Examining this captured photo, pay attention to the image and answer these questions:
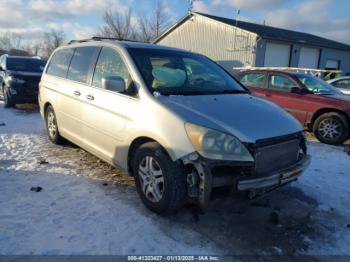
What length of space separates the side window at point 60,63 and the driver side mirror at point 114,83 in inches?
75.6

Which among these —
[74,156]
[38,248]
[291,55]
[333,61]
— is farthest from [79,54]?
[333,61]

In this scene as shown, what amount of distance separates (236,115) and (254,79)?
593 centimetres

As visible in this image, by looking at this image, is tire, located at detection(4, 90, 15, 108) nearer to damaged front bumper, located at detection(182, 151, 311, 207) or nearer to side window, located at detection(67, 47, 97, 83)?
side window, located at detection(67, 47, 97, 83)

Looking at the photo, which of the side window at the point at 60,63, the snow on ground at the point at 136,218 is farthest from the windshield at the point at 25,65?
the snow on ground at the point at 136,218

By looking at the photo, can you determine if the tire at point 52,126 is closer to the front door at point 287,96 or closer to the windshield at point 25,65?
the front door at point 287,96

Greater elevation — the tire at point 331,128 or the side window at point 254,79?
the side window at point 254,79

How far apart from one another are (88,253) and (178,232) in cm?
90

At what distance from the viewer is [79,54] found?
5195 millimetres

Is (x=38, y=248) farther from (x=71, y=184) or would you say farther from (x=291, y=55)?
(x=291, y=55)

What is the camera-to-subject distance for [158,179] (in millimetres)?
3531

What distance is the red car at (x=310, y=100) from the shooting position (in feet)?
24.6

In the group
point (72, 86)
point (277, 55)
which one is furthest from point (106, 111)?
point (277, 55)

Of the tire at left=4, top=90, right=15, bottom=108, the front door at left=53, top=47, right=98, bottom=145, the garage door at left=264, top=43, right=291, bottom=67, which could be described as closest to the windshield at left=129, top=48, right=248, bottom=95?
the front door at left=53, top=47, right=98, bottom=145

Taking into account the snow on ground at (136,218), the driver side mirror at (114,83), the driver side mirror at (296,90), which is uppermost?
the driver side mirror at (114,83)
